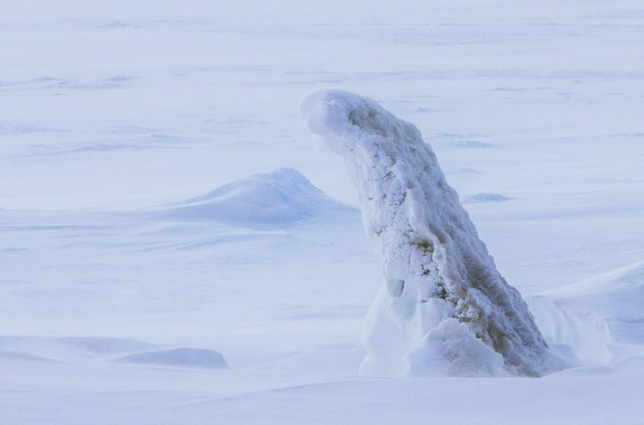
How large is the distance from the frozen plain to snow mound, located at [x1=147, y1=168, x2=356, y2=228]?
21 mm

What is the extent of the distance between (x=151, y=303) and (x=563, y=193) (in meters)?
4.57

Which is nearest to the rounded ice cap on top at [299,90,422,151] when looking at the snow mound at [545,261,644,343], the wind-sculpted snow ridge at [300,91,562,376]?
the wind-sculpted snow ridge at [300,91,562,376]

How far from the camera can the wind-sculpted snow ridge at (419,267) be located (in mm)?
2891

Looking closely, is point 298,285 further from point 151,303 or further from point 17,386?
point 17,386

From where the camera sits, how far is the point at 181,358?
2.98m

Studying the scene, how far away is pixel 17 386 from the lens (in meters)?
2.22

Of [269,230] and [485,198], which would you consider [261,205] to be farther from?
[485,198]

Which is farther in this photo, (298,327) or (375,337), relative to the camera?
(298,327)

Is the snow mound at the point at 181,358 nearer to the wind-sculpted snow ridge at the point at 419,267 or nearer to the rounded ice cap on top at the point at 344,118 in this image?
the wind-sculpted snow ridge at the point at 419,267

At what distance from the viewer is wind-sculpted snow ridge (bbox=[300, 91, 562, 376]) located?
2.89 meters

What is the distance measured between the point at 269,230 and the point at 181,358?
A: 3.99 m

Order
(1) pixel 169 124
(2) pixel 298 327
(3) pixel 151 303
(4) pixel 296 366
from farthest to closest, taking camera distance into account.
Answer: (1) pixel 169 124 < (3) pixel 151 303 < (2) pixel 298 327 < (4) pixel 296 366

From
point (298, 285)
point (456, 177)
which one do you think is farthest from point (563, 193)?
point (298, 285)

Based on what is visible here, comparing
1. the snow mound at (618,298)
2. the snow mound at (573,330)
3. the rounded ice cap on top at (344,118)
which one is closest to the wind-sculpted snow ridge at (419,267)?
the rounded ice cap on top at (344,118)
